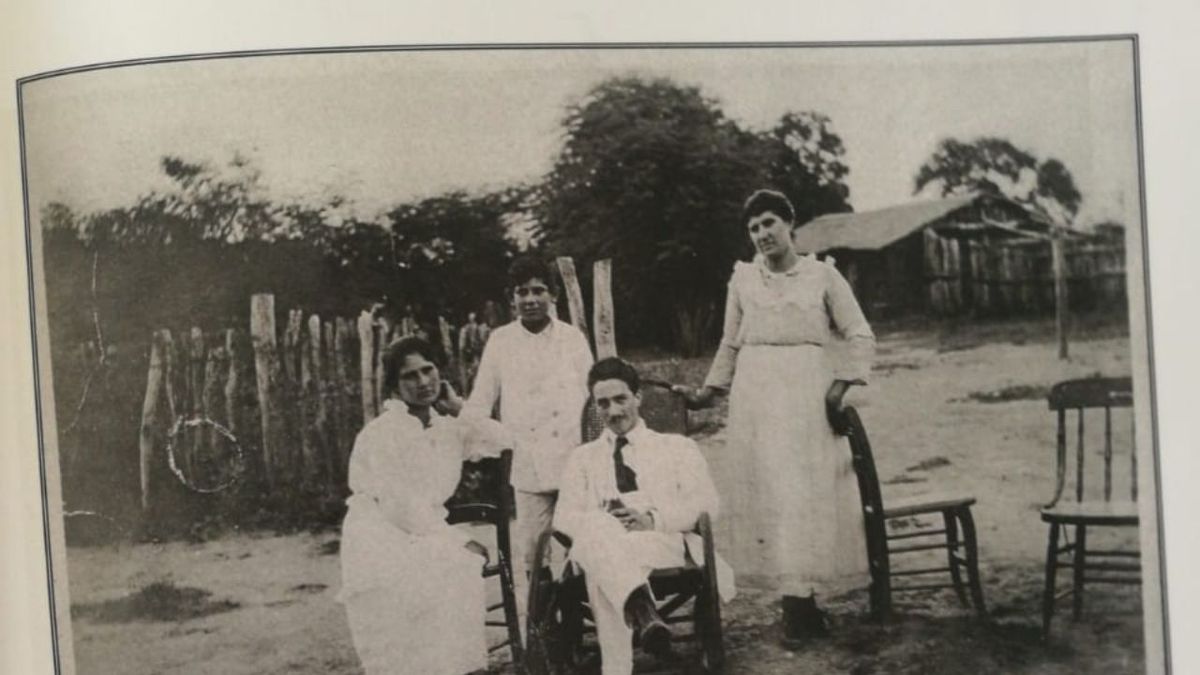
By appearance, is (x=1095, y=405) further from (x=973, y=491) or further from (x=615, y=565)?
(x=615, y=565)

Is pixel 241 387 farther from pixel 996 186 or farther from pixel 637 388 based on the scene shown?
pixel 996 186

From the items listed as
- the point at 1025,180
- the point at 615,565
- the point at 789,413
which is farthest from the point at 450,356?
the point at 1025,180

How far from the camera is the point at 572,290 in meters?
2.87

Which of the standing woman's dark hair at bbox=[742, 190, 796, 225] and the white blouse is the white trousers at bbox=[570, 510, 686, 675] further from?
the standing woman's dark hair at bbox=[742, 190, 796, 225]

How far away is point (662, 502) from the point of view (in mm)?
2889

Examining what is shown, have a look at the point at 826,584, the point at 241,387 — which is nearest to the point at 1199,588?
the point at 826,584

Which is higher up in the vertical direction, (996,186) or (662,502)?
(996,186)

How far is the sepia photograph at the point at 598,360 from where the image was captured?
279cm

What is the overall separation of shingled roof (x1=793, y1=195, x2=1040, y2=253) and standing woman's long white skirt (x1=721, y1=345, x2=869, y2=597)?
24 cm

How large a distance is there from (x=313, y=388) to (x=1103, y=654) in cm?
187

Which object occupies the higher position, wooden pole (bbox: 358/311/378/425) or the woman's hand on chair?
wooden pole (bbox: 358/311/378/425)

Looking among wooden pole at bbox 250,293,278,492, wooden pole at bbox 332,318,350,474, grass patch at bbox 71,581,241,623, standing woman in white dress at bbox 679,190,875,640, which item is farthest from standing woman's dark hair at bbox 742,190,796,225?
grass patch at bbox 71,581,241,623

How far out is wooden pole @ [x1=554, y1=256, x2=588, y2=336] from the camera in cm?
287

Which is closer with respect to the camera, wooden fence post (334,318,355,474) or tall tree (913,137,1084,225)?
wooden fence post (334,318,355,474)
